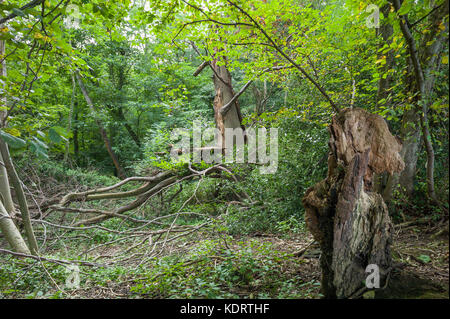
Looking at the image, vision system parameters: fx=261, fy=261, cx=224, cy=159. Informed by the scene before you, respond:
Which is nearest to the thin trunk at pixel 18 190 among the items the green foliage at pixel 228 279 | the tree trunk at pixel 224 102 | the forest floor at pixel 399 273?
the forest floor at pixel 399 273

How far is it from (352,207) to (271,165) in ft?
11.7

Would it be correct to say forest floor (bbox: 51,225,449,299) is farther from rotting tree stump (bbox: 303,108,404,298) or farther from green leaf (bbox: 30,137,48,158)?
green leaf (bbox: 30,137,48,158)

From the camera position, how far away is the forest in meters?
1.86

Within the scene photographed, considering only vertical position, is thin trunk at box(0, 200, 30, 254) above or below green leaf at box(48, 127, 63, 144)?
below

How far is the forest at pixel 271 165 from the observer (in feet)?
6.11

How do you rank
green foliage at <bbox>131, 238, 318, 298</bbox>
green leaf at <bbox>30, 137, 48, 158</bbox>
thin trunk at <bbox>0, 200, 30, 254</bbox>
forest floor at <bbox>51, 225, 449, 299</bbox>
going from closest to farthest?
forest floor at <bbox>51, 225, 449, 299</bbox>
green leaf at <bbox>30, 137, 48, 158</bbox>
green foliage at <bbox>131, 238, 318, 298</bbox>
thin trunk at <bbox>0, 200, 30, 254</bbox>

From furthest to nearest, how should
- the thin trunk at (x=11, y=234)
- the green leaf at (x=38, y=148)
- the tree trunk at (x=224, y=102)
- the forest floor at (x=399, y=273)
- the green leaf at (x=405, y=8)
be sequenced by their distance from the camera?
the tree trunk at (x=224, y=102)
the thin trunk at (x=11, y=234)
the green leaf at (x=405, y=8)
the green leaf at (x=38, y=148)
the forest floor at (x=399, y=273)

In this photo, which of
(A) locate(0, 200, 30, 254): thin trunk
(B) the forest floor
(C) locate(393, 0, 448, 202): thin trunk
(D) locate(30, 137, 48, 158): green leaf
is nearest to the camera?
(B) the forest floor

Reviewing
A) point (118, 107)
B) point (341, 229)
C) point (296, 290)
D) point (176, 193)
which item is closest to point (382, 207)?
point (341, 229)

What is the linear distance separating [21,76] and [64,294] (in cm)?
278

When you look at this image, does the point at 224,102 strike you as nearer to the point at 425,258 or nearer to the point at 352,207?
the point at 352,207

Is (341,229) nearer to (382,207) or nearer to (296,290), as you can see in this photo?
(382,207)

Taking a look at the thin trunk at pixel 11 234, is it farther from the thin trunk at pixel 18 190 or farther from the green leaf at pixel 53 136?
the green leaf at pixel 53 136

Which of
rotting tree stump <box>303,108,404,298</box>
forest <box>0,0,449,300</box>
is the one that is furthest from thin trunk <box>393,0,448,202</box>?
rotting tree stump <box>303,108,404,298</box>
